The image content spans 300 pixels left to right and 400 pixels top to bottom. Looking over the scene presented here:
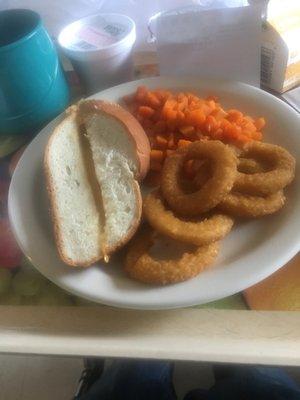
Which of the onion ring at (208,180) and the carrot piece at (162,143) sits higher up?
the onion ring at (208,180)

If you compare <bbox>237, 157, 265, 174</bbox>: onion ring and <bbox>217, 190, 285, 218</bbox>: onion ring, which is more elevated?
<bbox>237, 157, 265, 174</bbox>: onion ring

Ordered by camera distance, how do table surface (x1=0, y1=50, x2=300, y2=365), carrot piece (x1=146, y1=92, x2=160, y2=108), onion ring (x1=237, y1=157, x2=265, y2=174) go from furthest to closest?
carrot piece (x1=146, y1=92, x2=160, y2=108)
onion ring (x1=237, y1=157, x2=265, y2=174)
table surface (x1=0, y1=50, x2=300, y2=365)

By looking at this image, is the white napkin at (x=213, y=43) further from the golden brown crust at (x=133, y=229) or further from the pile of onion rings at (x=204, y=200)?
the golden brown crust at (x=133, y=229)

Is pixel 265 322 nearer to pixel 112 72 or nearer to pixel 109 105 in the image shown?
pixel 109 105

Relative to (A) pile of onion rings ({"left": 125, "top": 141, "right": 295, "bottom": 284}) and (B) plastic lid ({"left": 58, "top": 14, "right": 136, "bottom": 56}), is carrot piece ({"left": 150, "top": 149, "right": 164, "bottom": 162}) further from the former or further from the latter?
(B) plastic lid ({"left": 58, "top": 14, "right": 136, "bottom": 56})

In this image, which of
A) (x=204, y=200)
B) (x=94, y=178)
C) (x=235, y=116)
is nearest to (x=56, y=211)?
(x=94, y=178)

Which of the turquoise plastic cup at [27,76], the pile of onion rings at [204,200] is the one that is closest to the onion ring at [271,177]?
the pile of onion rings at [204,200]

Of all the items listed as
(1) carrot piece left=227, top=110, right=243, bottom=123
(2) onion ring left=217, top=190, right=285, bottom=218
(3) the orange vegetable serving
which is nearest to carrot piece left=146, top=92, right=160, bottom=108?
(3) the orange vegetable serving
